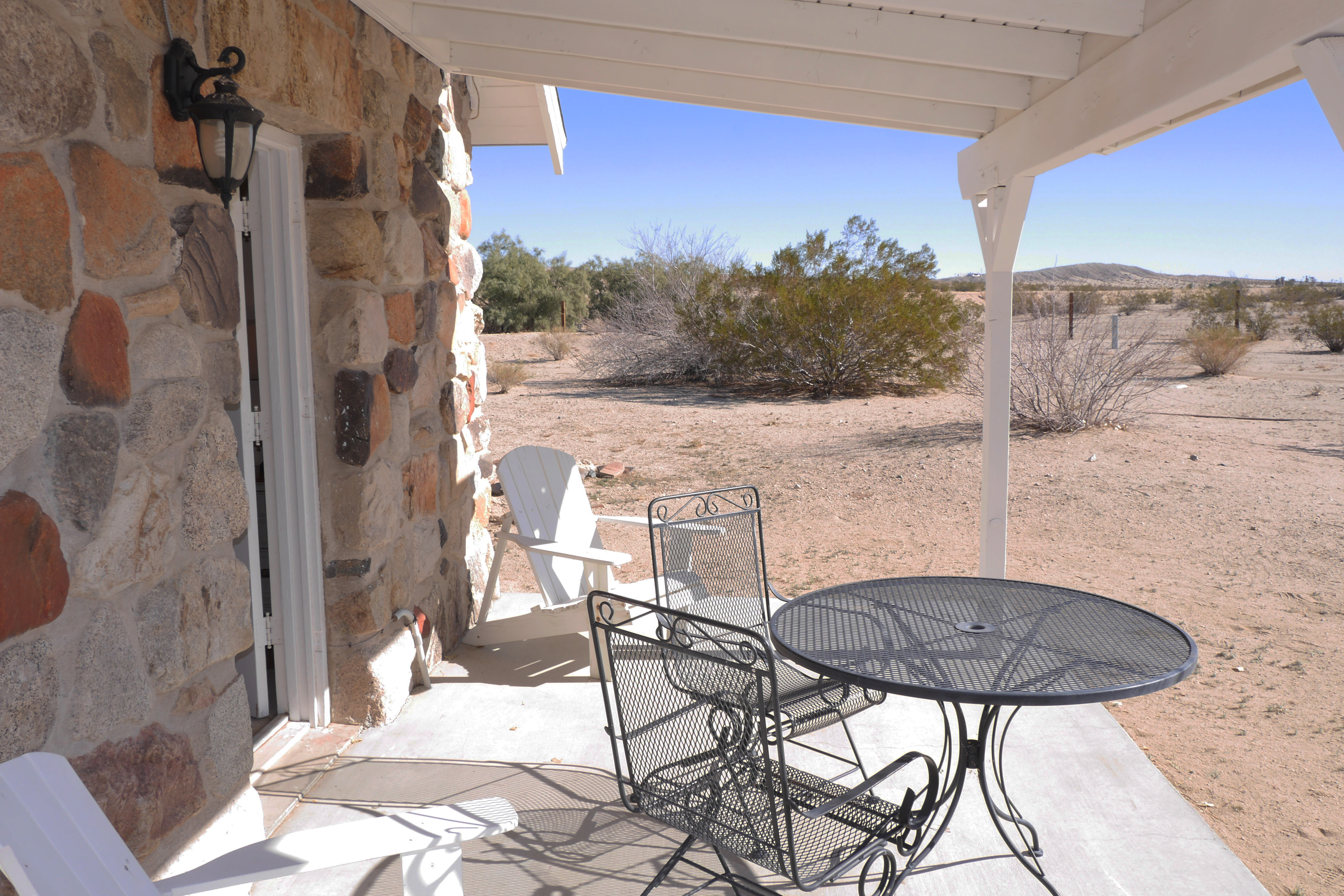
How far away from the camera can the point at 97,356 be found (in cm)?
152

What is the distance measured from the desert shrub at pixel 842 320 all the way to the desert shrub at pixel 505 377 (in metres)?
3.22

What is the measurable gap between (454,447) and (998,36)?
2608 millimetres

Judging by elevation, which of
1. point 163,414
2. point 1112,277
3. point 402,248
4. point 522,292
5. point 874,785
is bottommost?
point 874,785

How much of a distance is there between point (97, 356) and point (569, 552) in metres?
2.07

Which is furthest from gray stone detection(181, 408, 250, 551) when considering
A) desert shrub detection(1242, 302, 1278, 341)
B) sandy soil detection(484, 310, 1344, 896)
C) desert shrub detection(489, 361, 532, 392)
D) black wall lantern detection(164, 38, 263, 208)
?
desert shrub detection(1242, 302, 1278, 341)

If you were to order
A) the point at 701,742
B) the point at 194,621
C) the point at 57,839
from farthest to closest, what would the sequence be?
the point at 701,742 < the point at 194,621 < the point at 57,839

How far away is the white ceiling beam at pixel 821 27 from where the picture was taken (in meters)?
2.76

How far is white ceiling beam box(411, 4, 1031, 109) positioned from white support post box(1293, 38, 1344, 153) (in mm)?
1528

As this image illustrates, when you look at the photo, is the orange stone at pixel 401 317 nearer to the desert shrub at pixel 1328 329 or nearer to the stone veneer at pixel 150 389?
the stone veneer at pixel 150 389

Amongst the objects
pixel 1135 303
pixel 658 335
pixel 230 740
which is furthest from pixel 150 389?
pixel 1135 303

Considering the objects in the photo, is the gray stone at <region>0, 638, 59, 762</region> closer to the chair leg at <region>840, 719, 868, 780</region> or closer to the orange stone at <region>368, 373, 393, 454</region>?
the orange stone at <region>368, 373, 393, 454</region>

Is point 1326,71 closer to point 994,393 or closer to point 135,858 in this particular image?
point 994,393

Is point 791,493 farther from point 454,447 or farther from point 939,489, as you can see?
point 454,447

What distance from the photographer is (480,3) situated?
279cm
